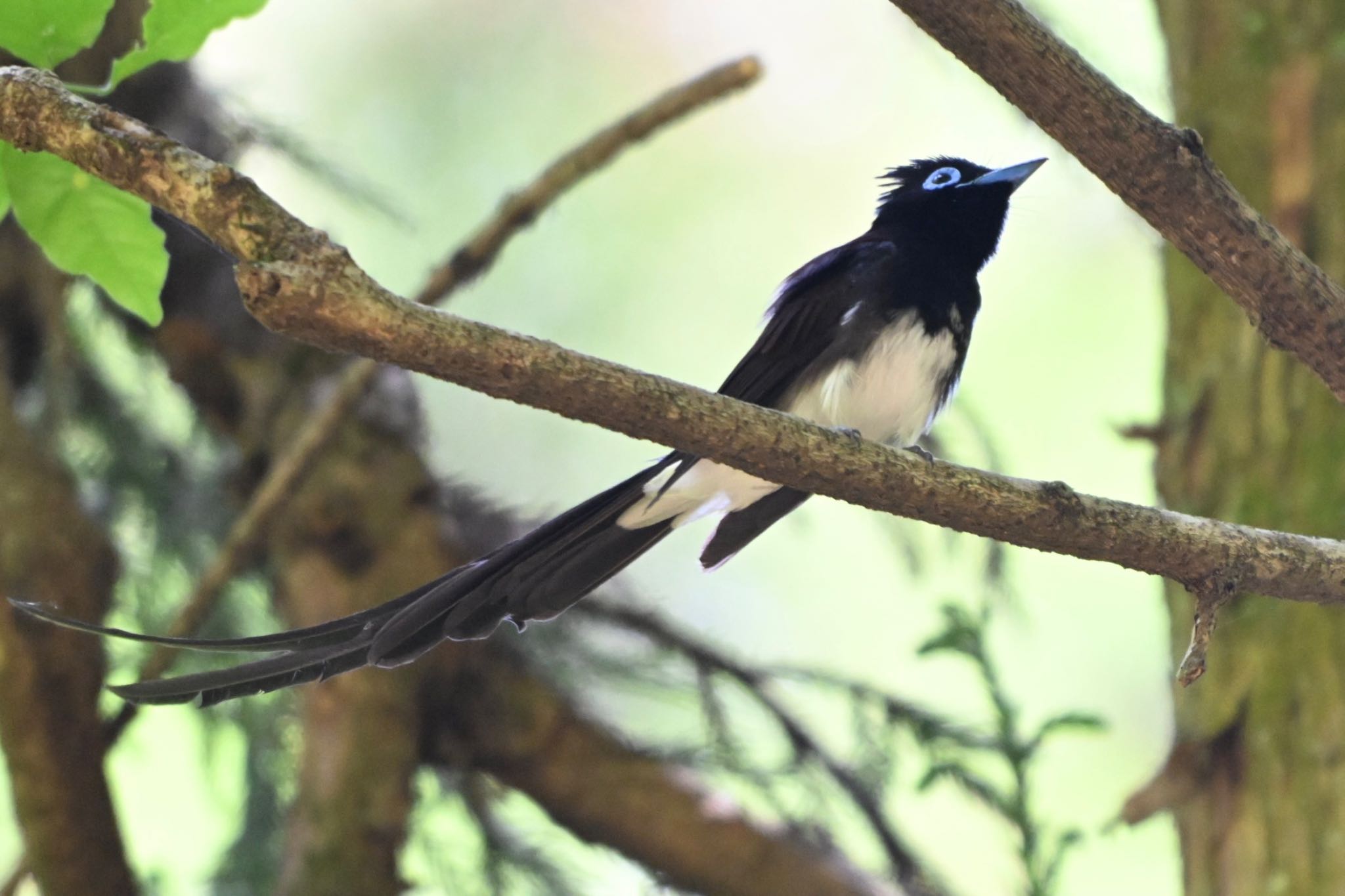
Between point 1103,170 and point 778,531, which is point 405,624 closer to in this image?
point 1103,170

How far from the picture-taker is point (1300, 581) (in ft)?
4.28

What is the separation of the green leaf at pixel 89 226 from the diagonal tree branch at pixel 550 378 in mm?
57

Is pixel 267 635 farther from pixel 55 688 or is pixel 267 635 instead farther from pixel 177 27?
pixel 55 688

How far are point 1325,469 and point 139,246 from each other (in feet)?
5.93

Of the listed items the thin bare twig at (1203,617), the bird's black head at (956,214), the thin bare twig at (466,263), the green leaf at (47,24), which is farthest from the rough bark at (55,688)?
Answer: the thin bare twig at (1203,617)

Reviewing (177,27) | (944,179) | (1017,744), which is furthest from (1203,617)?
(944,179)

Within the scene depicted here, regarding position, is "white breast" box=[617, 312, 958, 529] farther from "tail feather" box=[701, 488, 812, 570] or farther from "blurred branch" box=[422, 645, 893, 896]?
"blurred branch" box=[422, 645, 893, 896]

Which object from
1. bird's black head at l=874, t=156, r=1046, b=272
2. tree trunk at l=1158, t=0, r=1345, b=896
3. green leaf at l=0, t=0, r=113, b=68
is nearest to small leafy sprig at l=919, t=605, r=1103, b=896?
tree trunk at l=1158, t=0, r=1345, b=896

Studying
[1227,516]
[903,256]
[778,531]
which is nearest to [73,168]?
[903,256]

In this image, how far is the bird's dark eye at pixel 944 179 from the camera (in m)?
2.21

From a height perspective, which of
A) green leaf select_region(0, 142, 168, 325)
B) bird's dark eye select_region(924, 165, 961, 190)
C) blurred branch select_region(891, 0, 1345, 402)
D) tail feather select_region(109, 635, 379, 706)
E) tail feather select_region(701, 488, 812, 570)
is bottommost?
tail feather select_region(109, 635, 379, 706)

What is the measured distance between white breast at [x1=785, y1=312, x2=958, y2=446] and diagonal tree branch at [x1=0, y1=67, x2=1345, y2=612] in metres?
0.76

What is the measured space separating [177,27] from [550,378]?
379mm

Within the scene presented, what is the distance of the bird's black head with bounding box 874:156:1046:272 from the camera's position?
2146 millimetres
